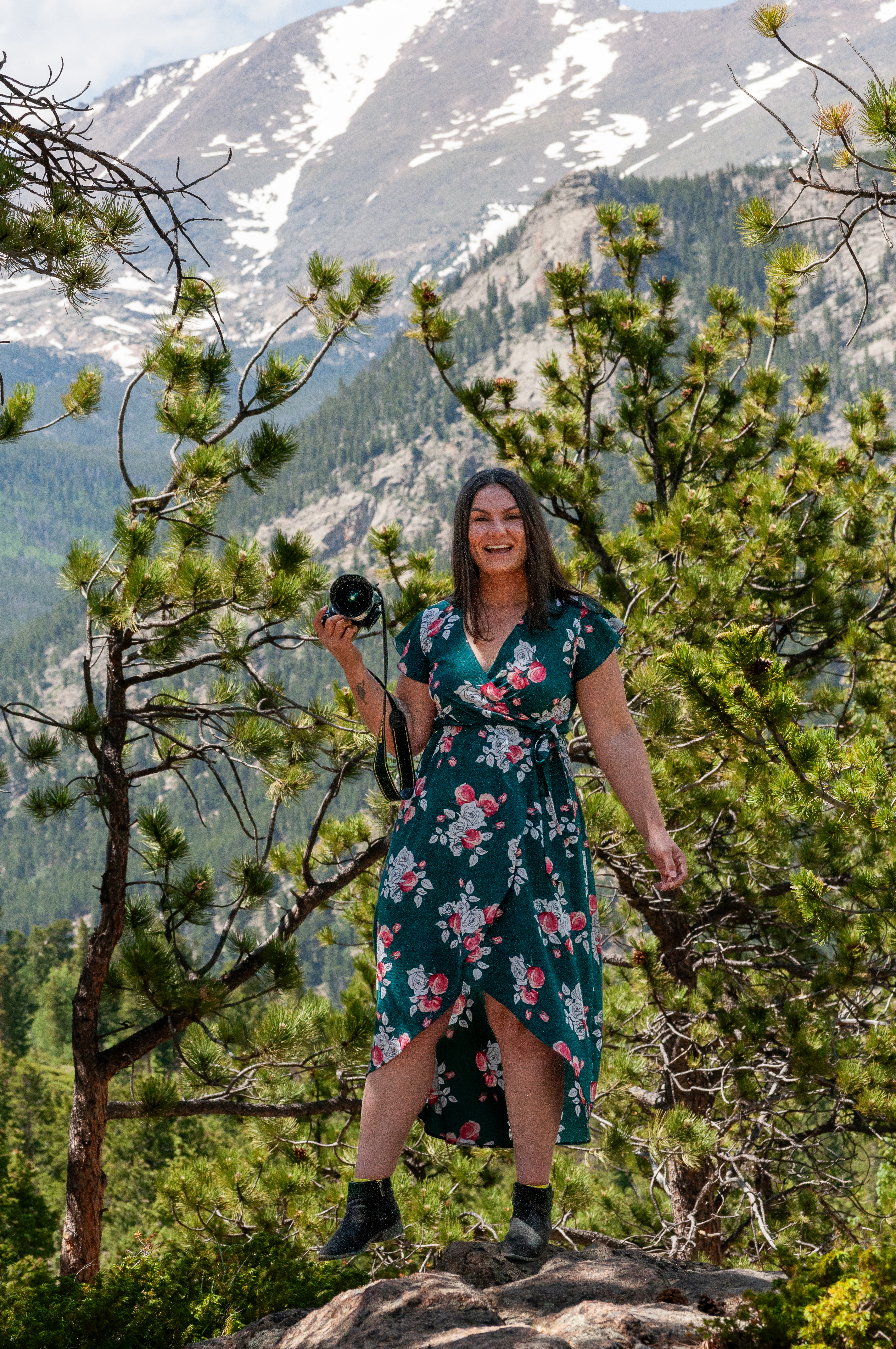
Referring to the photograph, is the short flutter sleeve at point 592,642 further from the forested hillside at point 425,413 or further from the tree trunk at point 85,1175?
the forested hillside at point 425,413

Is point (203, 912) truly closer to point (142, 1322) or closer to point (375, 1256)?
point (375, 1256)

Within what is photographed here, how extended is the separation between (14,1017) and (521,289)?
161 metres

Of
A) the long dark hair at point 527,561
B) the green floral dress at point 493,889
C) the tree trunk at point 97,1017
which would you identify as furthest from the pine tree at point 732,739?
the tree trunk at point 97,1017

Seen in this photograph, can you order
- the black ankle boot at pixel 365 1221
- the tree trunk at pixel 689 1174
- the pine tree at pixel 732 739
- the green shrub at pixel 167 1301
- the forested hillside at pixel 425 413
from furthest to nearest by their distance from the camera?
the forested hillside at pixel 425 413, the tree trunk at pixel 689 1174, the pine tree at pixel 732 739, the green shrub at pixel 167 1301, the black ankle boot at pixel 365 1221

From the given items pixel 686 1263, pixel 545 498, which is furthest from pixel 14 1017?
pixel 686 1263


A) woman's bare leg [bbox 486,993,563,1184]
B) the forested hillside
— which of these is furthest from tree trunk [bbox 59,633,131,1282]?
the forested hillside

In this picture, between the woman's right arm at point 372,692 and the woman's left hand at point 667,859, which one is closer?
the woman's left hand at point 667,859

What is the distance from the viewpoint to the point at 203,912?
14.3ft

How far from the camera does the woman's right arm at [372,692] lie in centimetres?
265

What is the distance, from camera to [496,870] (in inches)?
96.1

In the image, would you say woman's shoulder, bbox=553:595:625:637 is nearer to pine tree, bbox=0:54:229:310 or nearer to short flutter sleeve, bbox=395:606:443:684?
short flutter sleeve, bbox=395:606:443:684

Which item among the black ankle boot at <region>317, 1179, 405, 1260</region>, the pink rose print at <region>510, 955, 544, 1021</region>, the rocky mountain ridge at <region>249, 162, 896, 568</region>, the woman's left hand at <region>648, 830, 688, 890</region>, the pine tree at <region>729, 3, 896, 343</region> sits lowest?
the black ankle boot at <region>317, 1179, 405, 1260</region>

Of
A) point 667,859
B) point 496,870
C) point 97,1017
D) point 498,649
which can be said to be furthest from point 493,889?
point 97,1017

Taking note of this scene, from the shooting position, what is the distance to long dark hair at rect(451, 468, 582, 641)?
8.71 feet
